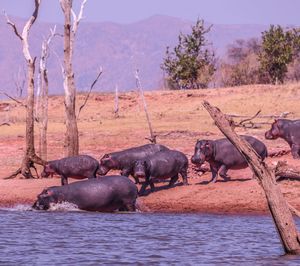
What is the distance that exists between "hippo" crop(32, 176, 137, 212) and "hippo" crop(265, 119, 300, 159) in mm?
5315

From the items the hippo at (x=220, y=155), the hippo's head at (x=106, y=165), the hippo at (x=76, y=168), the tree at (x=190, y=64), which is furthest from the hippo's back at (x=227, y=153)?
the tree at (x=190, y=64)

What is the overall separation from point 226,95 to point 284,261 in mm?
31666

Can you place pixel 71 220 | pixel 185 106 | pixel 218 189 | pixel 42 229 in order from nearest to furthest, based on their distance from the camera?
pixel 42 229 < pixel 71 220 < pixel 218 189 < pixel 185 106

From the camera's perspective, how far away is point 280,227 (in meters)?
→ 12.0

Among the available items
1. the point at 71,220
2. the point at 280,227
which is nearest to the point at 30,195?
the point at 71,220

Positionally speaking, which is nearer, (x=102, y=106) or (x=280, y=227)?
(x=280, y=227)

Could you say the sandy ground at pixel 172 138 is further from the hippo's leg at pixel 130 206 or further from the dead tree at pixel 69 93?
the dead tree at pixel 69 93

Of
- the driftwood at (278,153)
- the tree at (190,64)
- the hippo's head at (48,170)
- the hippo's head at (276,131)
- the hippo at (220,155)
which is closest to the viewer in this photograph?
the hippo at (220,155)

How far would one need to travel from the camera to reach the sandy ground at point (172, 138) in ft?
63.6

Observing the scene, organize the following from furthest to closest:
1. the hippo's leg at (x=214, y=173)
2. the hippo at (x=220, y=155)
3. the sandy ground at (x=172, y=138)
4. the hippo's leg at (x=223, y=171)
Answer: the hippo's leg at (x=214, y=173)
the hippo's leg at (x=223, y=171)
the hippo at (x=220, y=155)
the sandy ground at (x=172, y=138)

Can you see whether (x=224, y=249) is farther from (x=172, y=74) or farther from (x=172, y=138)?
(x=172, y=74)

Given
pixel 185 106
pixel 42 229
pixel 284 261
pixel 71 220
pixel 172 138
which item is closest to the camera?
pixel 284 261

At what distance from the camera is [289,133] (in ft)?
74.4

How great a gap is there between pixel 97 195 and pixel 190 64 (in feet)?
120
